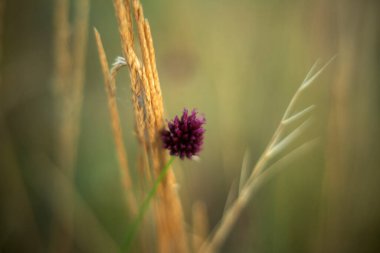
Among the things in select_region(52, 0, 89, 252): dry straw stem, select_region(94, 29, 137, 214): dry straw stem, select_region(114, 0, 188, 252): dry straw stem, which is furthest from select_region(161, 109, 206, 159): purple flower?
select_region(52, 0, 89, 252): dry straw stem

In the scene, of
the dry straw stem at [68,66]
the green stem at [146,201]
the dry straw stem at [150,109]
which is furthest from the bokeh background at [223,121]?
the green stem at [146,201]

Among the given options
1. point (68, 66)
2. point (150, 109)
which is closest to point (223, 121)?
point (68, 66)

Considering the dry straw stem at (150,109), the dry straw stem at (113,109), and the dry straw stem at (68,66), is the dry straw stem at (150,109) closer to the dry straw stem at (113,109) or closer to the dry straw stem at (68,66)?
the dry straw stem at (113,109)

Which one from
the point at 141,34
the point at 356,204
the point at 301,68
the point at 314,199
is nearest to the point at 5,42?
the point at 141,34

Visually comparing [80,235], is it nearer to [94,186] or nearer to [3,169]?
[94,186]

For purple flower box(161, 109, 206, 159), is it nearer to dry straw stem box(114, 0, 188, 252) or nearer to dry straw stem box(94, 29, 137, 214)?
dry straw stem box(114, 0, 188, 252)

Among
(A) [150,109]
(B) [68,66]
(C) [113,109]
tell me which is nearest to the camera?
(A) [150,109]

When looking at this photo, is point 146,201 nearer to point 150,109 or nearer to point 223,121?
point 150,109
